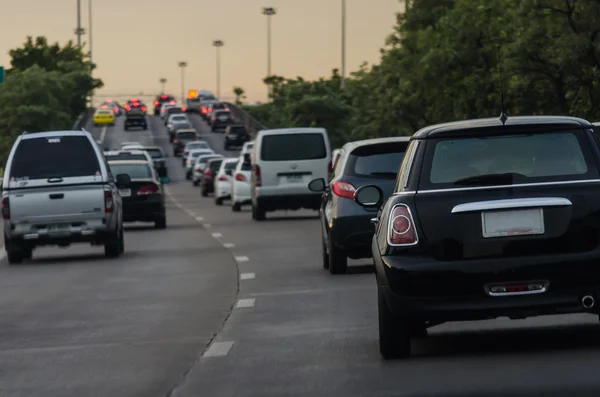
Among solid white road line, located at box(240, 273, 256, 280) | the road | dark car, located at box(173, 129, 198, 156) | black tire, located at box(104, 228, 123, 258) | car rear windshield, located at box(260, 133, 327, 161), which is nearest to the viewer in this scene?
the road

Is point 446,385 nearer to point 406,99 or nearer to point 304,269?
point 304,269

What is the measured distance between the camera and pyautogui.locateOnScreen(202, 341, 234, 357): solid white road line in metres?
12.3

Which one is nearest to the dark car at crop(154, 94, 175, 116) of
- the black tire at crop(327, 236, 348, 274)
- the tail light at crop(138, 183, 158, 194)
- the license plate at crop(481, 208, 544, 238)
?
the tail light at crop(138, 183, 158, 194)

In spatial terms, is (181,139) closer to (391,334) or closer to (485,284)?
(391,334)

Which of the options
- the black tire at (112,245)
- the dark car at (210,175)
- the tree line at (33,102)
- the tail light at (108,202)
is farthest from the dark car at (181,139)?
the tail light at (108,202)

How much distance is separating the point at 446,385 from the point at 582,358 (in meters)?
1.29

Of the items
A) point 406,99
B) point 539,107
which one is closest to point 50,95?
point 406,99

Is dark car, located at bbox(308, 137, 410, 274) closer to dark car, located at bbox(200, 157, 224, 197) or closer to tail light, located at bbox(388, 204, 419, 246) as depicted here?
tail light, located at bbox(388, 204, 419, 246)

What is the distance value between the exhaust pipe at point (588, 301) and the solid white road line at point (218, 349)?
2.61 meters

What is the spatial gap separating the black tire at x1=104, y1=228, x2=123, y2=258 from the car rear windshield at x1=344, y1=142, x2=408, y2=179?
661 cm

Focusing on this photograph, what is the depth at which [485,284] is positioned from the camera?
10.9 m

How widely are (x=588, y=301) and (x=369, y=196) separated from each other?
2.40 m

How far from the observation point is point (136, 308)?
16984mm

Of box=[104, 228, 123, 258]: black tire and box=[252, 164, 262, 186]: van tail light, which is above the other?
box=[252, 164, 262, 186]: van tail light
